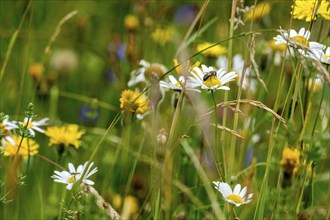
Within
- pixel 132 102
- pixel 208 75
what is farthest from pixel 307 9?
pixel 132 102

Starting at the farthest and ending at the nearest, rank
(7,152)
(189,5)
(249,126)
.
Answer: (189,5) → (249,126) → (7,152)

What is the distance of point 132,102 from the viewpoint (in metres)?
1.12

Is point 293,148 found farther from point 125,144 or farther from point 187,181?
point 187,181

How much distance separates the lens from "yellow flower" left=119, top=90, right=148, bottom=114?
1.16 metres

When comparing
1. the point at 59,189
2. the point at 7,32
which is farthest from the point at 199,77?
the point at 7,32

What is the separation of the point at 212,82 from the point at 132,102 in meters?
0.14

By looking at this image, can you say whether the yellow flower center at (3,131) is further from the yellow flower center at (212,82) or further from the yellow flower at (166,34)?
the yellow flower at (166,34)

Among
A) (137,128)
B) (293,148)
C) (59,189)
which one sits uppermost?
(293,148)

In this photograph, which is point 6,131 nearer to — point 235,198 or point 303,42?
point 235,198

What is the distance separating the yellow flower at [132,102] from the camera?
1.16 m

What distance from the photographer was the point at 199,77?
3.70 feet

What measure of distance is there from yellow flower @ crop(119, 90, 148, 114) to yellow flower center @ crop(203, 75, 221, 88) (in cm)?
12

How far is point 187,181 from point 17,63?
2.66 feet

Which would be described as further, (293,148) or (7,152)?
(7,152)
